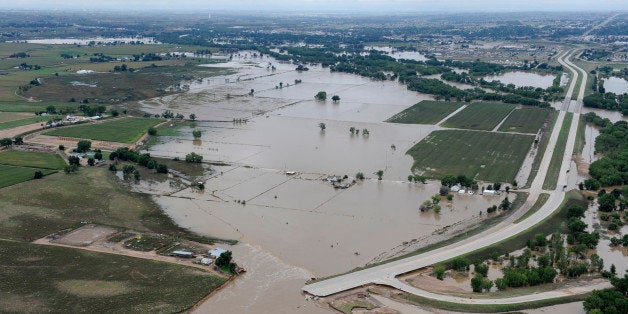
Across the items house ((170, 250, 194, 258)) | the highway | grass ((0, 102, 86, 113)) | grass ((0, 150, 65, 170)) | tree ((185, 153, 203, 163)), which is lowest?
house ((170, 250, 194, 258))

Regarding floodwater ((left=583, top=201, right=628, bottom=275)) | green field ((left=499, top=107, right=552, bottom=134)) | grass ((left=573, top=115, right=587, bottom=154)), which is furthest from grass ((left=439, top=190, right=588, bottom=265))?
green field ((left=499, top=107, right=552, bottom=134))

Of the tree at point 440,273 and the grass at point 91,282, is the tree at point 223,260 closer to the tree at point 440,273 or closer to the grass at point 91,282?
the grass at point 91,282

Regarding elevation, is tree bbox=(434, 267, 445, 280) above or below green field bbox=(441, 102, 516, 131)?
below

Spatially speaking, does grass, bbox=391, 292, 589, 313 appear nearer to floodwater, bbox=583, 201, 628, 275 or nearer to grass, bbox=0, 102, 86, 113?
floodwater, bbox=583, 201, 628, 275

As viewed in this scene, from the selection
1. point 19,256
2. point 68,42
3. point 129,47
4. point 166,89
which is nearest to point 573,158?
point 19,256

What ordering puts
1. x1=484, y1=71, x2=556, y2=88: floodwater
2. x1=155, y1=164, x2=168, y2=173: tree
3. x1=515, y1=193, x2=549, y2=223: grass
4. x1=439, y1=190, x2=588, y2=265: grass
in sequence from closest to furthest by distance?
x1=439, y1=190, x2=588, y2=265: grass → x1=515, y1=193, x2=549, y2=223: grass → x1=155, y1=164, x2=168, y2=173: tree → x1=484, y1=71, x2=556, y2=88: floodwater

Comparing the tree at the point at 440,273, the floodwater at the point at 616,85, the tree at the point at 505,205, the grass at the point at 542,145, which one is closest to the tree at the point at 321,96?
the grass at the point at 542,145
